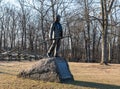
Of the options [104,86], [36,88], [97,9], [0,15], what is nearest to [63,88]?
[36,88]

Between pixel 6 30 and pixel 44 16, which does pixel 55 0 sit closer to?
pixel 44 16

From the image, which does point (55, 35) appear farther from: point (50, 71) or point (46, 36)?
point (46, 36)

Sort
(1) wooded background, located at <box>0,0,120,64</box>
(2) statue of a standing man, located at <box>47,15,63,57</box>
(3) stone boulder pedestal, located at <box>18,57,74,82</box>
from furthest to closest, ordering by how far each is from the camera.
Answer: (1) wooded background, located at <box>0,0,120,64</box> → (2) statue of a standing man, located at <box>47,15,63,57</box> → (3) stone boulder pedestal, located at <box>18,57,74,82</box>

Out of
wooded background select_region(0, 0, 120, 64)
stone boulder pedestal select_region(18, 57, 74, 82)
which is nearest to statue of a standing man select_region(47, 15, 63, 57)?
stone boulder pedestal select_region(18, 57, 74, 82)

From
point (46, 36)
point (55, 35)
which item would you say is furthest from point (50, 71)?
point (46, 36)

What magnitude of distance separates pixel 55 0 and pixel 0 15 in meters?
21.1

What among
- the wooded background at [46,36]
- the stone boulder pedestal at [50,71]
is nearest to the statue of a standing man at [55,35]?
the stone boulder pedestal at [50,71]

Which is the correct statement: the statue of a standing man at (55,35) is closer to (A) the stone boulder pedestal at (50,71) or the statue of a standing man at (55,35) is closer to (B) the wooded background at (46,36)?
(A) the stone boulder pedestal at (50,71)

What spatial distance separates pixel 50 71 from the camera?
14016mm

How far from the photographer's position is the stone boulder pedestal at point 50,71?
45.6ft

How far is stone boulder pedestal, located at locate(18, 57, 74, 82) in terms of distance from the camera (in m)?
13.9

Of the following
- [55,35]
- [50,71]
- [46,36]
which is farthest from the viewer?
[46,36]

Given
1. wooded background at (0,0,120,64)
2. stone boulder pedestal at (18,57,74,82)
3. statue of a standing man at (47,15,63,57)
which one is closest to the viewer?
stone boulder pedestal at (18,57,74,82)

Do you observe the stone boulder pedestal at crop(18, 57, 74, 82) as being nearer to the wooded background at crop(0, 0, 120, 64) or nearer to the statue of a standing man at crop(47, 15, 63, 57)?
the statue of a standing man at crop(47, 15, 63, 57)
